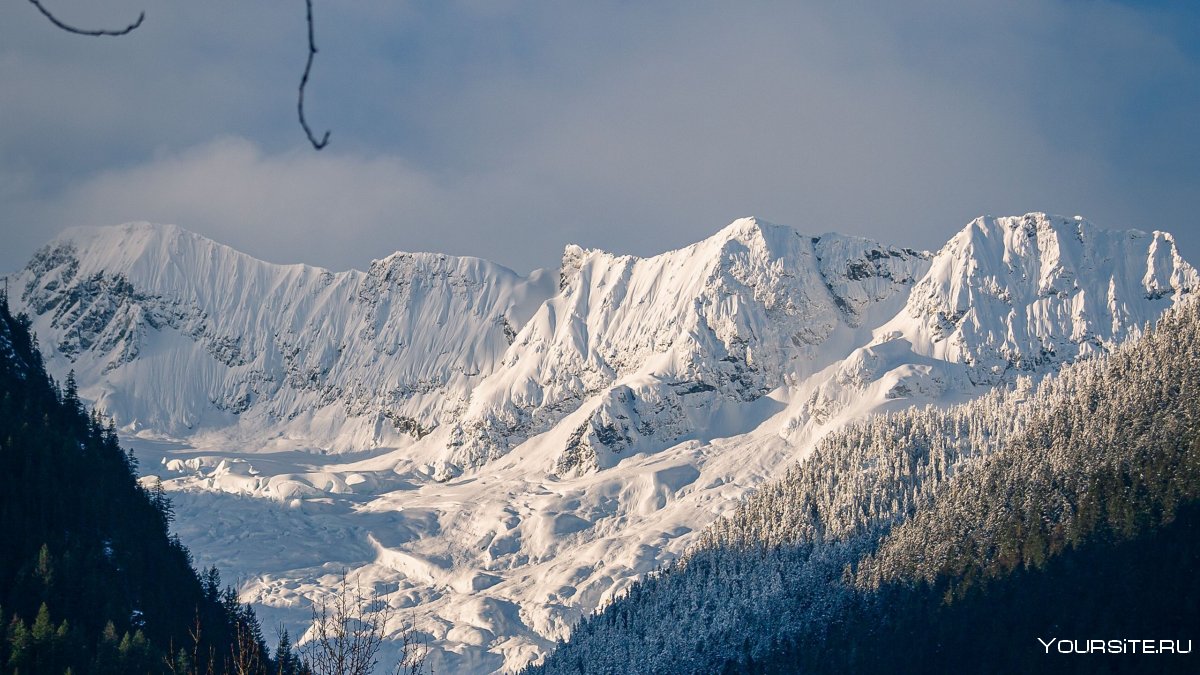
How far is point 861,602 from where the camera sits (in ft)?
627

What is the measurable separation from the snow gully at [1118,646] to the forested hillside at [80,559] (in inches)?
3076

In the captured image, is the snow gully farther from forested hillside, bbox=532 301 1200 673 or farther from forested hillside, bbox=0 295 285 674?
forested hillside, bbox=0 295 285 674

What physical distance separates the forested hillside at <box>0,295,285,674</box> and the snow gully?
256ft

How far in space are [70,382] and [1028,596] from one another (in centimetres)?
10534

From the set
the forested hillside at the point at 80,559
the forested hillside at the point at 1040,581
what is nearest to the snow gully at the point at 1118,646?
the forested hillside at the point at 1040,581

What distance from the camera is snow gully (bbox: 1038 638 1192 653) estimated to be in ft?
493

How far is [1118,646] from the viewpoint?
153250mm

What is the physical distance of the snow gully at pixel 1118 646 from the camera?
150m

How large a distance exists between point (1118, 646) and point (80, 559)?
96.9m

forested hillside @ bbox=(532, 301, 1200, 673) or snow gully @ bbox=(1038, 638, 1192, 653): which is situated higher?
forested hillside @ bbox=(532, 301, 1200, 673)

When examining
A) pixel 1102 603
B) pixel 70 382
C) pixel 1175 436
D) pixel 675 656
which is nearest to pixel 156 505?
pixel 70 382

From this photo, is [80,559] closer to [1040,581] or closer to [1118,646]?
[1118,646]

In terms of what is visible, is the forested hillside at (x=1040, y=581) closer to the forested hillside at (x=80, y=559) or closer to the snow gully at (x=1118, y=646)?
the snow gully at (x=1118, y=646)

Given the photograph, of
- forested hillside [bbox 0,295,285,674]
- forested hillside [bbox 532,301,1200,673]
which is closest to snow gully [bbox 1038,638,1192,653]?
forested hillside [bbox 532,301,1200,673]
